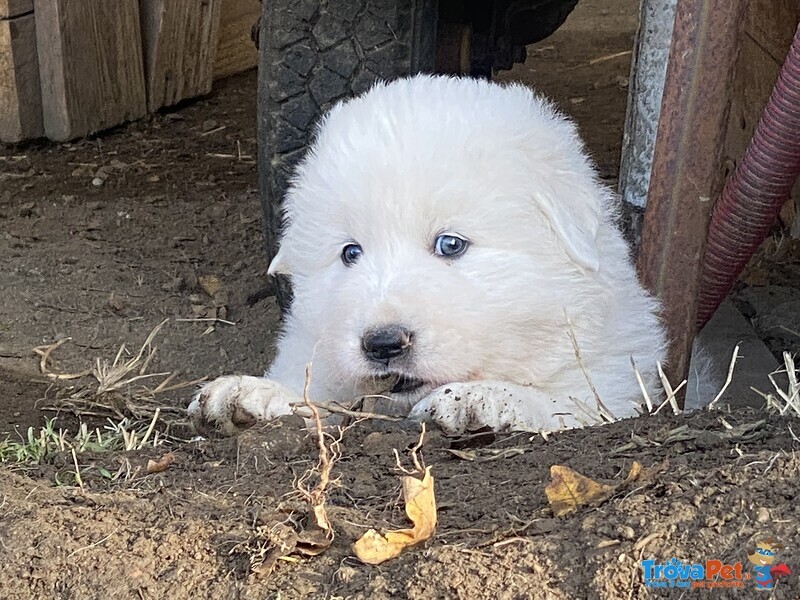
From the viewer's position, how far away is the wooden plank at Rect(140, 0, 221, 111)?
702 centimetres

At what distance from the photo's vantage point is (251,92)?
787cm

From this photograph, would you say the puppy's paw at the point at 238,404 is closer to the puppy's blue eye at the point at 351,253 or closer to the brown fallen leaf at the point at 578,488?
the puppy's blue eye at the point at 351,253

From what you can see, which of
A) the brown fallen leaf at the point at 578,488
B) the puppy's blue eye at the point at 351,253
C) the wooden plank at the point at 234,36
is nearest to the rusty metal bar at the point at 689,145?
the puppy's blue eye at the point at 351,253

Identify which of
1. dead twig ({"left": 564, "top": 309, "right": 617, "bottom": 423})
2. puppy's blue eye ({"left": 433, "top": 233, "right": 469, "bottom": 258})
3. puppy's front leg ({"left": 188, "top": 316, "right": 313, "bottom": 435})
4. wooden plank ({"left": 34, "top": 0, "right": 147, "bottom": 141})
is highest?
puppy's blue eye ({"left": 433, "top": 233, "right": 469, "bottom": 258})

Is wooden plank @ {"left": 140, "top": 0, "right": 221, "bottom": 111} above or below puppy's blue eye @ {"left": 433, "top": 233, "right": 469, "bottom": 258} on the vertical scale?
below

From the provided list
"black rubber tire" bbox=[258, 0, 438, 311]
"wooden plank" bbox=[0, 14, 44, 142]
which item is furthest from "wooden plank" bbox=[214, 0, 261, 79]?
"black rubber tire" bbox=[258, 0, 438, 311]

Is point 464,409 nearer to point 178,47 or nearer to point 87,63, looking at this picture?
point 87,63

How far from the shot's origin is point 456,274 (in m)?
3.06

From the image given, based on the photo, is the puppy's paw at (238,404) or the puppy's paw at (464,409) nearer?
the puppy's paw at (464,409)

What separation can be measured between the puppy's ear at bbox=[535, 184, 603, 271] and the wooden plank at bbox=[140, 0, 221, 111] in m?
4.35

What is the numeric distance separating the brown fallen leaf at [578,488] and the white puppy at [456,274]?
0.76 m

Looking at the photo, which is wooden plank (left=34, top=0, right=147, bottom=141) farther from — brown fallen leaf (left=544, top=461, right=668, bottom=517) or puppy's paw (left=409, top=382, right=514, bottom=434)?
brown fallen leaf (left=544, top=461, right=668, bottom=517)

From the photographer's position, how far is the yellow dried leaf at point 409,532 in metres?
1.99

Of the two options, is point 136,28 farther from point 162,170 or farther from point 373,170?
point 373,170
